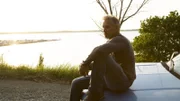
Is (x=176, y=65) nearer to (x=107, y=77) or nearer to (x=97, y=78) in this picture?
(x=107, y=77)

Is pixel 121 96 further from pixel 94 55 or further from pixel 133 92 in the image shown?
pixel 94 55

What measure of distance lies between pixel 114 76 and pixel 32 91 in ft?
17.0

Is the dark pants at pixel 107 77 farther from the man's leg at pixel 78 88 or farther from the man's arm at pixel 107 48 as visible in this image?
the man's leg at pixel 78 88

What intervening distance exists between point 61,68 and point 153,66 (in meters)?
6.93

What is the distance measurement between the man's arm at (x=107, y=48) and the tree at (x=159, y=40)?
808 cm

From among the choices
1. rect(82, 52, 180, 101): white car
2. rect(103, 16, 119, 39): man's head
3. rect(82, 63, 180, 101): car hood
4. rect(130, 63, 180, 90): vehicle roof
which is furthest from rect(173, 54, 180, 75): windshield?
rect(103, 16, 119, 39): man's head

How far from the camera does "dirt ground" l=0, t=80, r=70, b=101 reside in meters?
7.87

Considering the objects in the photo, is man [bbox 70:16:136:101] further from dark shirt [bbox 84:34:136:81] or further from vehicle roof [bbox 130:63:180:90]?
vehicle roof [bbox 130:63:180:90]

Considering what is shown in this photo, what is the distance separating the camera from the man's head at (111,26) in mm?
4164

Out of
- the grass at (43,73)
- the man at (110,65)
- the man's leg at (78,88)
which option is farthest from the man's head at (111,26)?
the grass at (43,73)

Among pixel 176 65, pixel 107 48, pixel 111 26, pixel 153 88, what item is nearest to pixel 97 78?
pixel 107 48

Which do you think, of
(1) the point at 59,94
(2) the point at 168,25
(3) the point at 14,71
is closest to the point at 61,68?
(3) the point at 14,71

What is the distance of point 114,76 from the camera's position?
154 inches

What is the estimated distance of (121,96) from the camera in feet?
11.0
